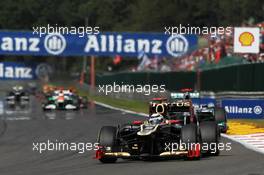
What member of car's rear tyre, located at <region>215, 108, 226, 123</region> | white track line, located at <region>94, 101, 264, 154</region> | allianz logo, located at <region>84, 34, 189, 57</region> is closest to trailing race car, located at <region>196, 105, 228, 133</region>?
car's rear tyre, located at <region>215, 108, 226, 123</region>

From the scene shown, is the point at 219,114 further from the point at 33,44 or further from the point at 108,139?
the point at 33,44

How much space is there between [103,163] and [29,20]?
232 feet

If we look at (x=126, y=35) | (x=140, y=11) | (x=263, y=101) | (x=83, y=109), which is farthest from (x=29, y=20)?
(x=263, y=101)

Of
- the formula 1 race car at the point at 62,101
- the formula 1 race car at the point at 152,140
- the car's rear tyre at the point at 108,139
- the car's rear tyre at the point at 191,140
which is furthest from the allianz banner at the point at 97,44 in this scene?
the car's rear tyre at the point at 191,140

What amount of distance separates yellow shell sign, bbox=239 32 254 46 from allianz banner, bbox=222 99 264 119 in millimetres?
8875

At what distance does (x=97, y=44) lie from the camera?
5219 cm

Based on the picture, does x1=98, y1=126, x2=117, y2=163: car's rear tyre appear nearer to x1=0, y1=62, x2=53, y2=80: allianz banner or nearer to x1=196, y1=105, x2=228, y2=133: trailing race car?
x1=196, y1=105, x2=228, y2=133: trailing race car

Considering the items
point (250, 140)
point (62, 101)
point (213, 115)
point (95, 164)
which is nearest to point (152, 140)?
point (95, 164)

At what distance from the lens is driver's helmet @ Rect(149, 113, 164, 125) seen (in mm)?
14416

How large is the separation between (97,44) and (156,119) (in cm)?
3794

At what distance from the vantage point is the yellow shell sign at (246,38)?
114ft

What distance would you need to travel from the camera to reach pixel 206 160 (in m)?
14.0

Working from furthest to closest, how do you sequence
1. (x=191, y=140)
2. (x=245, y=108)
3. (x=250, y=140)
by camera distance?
(x=245, y=108) → (x=250, y=140) → (x=191, y=140)

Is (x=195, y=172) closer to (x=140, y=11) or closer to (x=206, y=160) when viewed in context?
(x=206, y=160)
